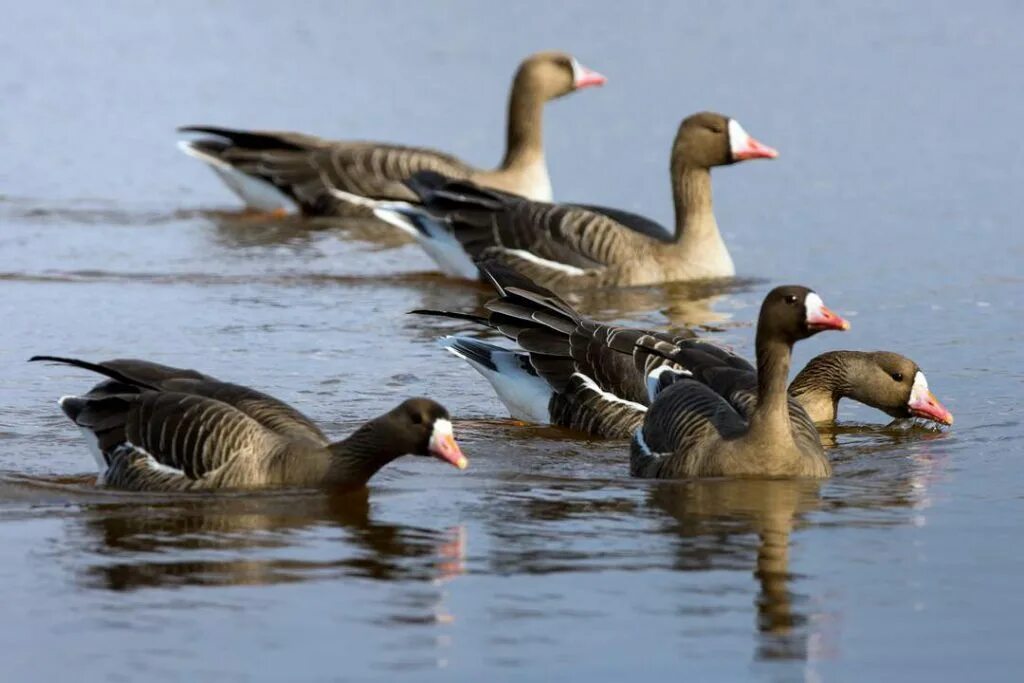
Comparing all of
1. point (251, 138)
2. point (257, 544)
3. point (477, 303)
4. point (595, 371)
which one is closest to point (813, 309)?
point (595, 371)

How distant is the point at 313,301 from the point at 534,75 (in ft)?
15.3

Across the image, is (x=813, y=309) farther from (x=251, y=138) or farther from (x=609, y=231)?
(x=251, y=138)

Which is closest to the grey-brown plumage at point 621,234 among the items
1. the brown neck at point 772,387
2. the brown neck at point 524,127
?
the brown neck at point 524,127

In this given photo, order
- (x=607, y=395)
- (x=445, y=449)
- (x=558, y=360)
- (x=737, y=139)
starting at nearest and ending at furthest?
(x=445, y=449), (x=607, y=395), (x=558, y=360), (x=737, y=139)

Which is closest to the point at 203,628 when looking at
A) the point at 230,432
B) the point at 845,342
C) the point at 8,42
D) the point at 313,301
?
the point at 230,432

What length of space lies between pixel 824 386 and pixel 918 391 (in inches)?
22.3

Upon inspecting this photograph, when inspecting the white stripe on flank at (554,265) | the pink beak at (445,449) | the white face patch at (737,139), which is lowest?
the pink beak at (445,449)

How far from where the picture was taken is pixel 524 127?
16.8 meters

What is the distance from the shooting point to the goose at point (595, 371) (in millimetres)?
9703

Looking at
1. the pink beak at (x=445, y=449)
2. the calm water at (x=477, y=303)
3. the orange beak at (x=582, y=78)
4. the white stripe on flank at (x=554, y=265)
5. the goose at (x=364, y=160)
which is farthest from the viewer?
the orange beak at (x=582, y=78)

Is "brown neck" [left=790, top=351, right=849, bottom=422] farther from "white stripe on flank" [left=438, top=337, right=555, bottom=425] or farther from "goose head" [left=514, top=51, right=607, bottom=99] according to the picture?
"goose head" [left=514, top=51, right=607, bottom=99]

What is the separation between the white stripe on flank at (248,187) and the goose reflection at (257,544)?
9.85m

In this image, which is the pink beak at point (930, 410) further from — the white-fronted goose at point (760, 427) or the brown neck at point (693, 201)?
the brown neck at point (693, 201)

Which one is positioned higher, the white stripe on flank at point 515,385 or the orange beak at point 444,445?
the white stripe on flank at point 515,385
